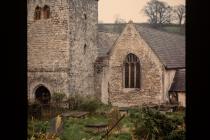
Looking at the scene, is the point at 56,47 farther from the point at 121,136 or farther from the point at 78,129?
the point at 121,136

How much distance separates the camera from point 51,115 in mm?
17906

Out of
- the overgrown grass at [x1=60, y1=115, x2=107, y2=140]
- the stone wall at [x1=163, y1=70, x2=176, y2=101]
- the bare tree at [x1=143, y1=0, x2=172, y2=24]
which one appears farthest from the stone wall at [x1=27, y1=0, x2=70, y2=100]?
the bare tree at [x1=143, y1=0, x2=172, y2=24]

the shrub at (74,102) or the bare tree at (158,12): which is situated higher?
the bare tree at (158,12)

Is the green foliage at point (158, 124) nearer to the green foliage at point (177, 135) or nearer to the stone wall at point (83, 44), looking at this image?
the green foliage at point (177, 135)

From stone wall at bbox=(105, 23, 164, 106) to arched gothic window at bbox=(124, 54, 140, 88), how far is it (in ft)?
0.88

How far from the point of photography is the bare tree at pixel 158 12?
5350 cm

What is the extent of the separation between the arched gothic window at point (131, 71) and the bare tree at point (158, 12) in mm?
32655

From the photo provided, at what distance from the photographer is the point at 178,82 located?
835 inches

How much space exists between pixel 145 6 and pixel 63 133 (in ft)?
151

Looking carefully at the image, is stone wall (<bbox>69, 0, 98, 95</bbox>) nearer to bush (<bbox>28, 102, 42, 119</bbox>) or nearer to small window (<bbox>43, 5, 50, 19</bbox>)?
small window (<bbox>43, 5, 50, 19</bbox>)

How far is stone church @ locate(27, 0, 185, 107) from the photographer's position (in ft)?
66.5

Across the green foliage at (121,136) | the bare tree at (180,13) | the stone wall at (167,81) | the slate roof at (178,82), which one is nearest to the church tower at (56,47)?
the stone wall at (167,81)

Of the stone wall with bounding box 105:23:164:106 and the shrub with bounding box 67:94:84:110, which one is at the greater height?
the stone wall with bounding box 105:23:164:106
